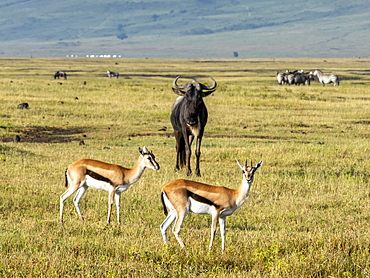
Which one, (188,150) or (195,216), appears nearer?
(195,216)

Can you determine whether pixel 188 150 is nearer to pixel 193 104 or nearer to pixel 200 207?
pixel 193 104

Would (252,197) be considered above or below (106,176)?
below

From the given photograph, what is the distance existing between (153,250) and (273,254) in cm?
158

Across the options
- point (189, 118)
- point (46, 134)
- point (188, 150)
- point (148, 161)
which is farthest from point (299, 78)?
point (148, 161)

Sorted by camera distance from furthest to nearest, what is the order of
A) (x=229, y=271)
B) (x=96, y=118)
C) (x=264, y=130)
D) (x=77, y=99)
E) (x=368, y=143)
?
(x=77, y=99) < (x=96, y=118) < (x=264, y=130) < (x=368, y=143) < (x=229, y=271)

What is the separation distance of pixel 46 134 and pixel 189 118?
10923mm

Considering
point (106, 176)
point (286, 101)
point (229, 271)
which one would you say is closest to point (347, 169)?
point (106, 176)

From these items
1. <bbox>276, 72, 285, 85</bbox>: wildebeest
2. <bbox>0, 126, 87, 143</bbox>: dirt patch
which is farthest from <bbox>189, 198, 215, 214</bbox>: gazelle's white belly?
<bbox>276, 72, 285, 85</bbox>: wildebeest

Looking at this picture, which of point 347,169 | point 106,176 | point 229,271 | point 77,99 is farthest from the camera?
point 77,99

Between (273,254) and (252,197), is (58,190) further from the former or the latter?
(273,254)

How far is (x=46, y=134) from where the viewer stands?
83.9 feet

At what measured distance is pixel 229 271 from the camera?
311 inches

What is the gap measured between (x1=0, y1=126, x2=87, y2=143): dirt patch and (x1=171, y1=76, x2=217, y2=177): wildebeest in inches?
A: 278

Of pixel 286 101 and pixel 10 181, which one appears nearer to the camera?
pixel 10 181
